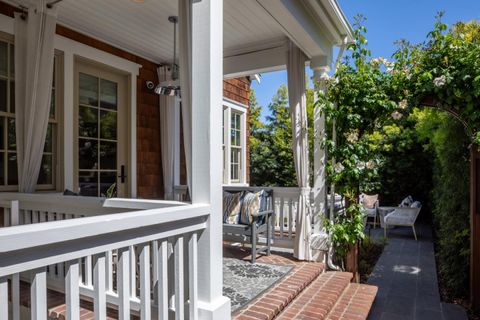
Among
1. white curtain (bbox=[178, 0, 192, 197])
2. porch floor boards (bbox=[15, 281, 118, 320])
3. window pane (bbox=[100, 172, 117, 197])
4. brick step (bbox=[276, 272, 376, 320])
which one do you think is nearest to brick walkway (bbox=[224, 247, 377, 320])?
brick step (bbox=[276, 272, 376, 320])

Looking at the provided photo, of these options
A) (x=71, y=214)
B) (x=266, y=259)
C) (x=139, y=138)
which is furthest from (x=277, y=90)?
(x=71, y=214)

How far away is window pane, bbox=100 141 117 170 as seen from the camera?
4.56 metres

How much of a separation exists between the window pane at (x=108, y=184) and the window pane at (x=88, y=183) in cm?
10

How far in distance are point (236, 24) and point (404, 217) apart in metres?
5.59

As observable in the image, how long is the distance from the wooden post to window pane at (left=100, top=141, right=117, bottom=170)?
14.8 ft

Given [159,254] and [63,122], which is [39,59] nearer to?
[63,122]

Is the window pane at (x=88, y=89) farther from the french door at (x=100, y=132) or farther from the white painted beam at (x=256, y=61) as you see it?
the white painted beam at (x=256, y=61)

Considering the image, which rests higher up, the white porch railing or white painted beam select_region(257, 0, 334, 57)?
white painted beam select_region(257, 0, 334, 57)

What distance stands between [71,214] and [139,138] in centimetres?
245

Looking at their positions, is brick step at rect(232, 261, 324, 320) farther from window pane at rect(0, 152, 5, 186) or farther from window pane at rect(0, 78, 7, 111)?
window pane at rect(0, 78, 7, 111)

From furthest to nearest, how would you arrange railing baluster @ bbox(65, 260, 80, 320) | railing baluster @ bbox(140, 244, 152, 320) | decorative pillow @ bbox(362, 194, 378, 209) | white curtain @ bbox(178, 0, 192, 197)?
decorative pillow @ bbox(362, 194, 378, 209) → white curtain @ bbox(178, 0, 192, 197) → railing baluster @ bbox(140, 244, 152, 320) → railing baluster @ bbox(65, 260, 80, 320)

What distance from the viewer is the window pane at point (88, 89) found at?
4297 mm

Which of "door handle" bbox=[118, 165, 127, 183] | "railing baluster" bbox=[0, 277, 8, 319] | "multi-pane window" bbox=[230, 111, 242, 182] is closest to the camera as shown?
"railing baluster" bbox=[0, 277, 8, 319]

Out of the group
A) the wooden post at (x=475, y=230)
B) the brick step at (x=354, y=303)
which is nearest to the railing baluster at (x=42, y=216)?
the brick step at (x=354, y=303)
